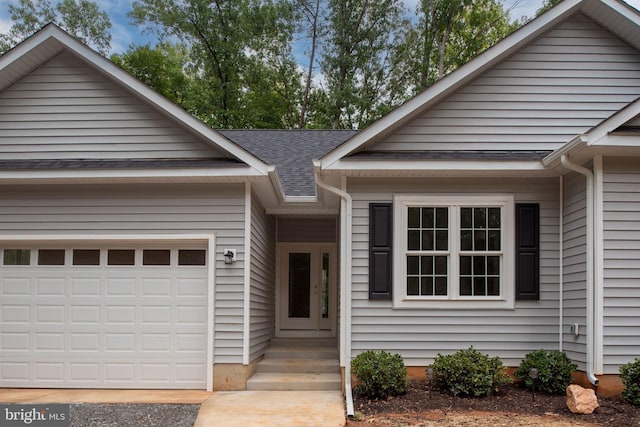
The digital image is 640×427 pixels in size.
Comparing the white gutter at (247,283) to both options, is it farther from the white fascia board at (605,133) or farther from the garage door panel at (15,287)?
the white fascia board at (605,133)

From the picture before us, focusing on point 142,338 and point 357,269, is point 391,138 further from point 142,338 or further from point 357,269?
point 142,338

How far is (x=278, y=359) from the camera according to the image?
31.6 feet

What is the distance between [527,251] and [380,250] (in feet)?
6.43

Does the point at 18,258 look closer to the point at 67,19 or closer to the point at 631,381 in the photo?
the point at 631,381

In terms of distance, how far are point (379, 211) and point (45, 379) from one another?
5186 millimetres

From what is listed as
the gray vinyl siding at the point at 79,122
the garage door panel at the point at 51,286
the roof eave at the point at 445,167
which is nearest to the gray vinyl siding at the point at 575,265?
the roof eave at the point at 445,167

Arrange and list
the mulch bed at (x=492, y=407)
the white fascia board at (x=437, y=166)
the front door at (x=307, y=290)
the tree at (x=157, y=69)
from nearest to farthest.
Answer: the mulch bed at (x=492, y=407)
the white fascia board at (x=437, y=166)
the front door at (x=307, y=290)
the tree at (x=157, y=69)

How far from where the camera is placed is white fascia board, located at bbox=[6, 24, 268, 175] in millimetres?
8297

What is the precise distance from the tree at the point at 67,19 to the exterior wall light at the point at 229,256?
74.4 feet

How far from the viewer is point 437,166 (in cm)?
780

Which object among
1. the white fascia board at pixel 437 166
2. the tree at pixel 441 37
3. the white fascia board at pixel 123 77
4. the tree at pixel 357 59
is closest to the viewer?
the white fascia board at pixel 437 166

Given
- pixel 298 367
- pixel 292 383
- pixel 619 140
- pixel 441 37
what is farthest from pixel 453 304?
pixel 441 37

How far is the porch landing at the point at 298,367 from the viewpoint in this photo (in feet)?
27.0

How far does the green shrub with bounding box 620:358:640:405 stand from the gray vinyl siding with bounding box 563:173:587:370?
56 centimetres
